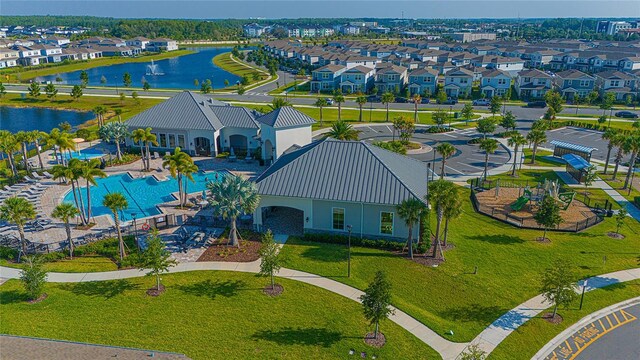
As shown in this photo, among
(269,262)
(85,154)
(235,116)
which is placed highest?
(235,116)

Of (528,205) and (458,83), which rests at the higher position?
(458,83)

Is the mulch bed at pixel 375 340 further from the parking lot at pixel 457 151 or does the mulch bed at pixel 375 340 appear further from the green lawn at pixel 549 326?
the parking lot at pixel 457 151

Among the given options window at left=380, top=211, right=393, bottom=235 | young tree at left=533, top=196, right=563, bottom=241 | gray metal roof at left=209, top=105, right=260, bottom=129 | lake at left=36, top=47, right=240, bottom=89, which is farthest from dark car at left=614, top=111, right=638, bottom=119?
lake at left=36, top=47, right=240, bottom=89

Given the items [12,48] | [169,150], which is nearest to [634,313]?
[169,150]

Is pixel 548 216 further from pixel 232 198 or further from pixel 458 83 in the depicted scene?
pixel 458 83

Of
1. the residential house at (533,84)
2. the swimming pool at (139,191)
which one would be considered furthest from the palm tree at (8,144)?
the residential house at (533,84)

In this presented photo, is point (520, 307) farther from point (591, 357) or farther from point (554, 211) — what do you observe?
point (554, 211)

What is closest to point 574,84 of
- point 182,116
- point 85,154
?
point 182,116
